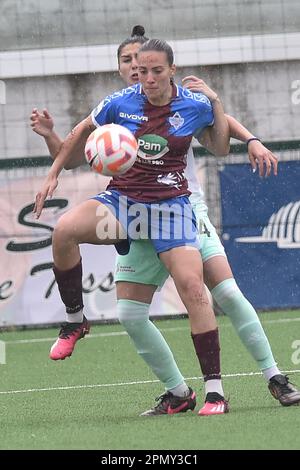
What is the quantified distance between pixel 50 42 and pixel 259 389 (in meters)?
9.50

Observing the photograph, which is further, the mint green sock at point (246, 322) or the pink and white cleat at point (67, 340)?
the mint green sock at point (246, 322)

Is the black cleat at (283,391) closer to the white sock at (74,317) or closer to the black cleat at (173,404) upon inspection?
the black cleat at (173,404)

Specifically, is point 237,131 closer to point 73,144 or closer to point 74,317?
point 73,144

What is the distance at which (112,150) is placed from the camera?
22.3 ft

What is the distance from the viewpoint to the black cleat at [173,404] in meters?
7.15

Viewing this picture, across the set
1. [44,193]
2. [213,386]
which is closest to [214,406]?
[213,386]

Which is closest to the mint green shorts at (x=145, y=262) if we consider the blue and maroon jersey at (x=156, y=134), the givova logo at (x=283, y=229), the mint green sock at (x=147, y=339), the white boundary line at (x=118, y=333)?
the mint green sock at (x=147, y=339)

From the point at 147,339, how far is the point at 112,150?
1.11 meters

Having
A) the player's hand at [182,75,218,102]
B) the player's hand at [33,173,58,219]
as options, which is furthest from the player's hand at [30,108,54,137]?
the player's hand at [182,75,218,102]

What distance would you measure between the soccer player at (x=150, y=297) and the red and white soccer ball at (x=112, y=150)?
455mm

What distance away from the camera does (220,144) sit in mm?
7285

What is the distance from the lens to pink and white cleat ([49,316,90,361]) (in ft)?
23.0

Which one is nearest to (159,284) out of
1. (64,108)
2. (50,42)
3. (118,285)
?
(118,285)

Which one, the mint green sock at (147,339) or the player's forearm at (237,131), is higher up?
the player's forearm at (237,131)
